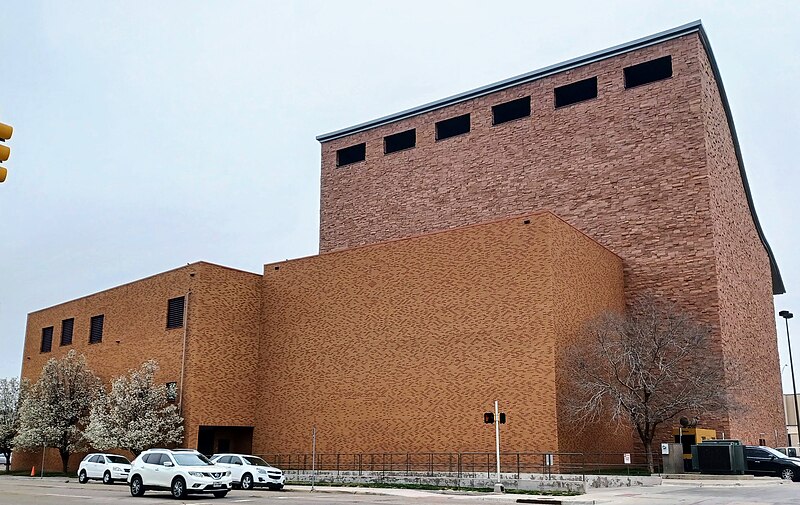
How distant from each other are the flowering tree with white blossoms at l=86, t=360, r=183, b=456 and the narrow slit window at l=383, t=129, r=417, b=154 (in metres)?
22.6

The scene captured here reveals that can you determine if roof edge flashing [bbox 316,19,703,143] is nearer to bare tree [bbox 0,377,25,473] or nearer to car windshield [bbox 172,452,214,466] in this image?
bare tree [bbox 0,377,25,473]

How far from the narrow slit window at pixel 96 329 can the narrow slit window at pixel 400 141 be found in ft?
73.7

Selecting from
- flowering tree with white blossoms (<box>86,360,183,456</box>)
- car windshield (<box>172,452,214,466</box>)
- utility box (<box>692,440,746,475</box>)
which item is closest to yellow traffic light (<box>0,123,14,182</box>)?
car windshield (<box>172,452,214,466</box>)

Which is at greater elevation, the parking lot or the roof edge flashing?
the roof edge flashing

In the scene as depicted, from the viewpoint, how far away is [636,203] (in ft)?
149

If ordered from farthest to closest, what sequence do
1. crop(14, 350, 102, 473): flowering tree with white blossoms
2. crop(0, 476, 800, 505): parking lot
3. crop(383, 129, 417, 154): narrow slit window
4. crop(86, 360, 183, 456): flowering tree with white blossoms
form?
crop(383, 129, 417, 154): narrow slit window
crop(14, 350, 102, 473): flowering tree with white blossoms
crop(86, 360, 183, 456): flowering tree with white blossoms
crop(0, 476, 800, 505): parking lot

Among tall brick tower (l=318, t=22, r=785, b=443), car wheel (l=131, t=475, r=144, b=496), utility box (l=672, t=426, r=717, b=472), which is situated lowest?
car wheel (l=131, t=475, r=144, b=496)

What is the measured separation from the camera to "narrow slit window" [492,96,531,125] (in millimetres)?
51219

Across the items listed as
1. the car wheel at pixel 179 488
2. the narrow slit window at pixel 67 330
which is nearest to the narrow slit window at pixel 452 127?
the narrow slit window at pixel 67 330

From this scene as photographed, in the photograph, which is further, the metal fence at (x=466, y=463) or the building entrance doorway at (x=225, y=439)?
the building entrance doorway at (x=225, y=439)

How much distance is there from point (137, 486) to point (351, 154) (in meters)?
36.6

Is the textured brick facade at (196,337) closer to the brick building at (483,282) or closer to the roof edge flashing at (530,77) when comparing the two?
the brick building at (483,282)

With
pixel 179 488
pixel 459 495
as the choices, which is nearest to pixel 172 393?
pixel 179 488

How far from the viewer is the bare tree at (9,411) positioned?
54.1 metres
